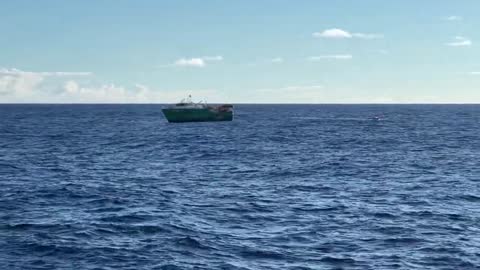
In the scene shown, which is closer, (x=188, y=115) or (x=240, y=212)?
(x=240, y=212)

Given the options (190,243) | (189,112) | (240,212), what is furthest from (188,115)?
(190,243)

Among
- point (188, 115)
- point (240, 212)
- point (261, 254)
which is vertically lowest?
point (261, 254)

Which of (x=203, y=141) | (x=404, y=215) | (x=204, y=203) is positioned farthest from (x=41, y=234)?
(x=203, y=141)

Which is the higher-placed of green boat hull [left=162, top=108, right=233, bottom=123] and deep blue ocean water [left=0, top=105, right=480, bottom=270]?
green boat hull [left=162, top=108, right=233, bottom=123]

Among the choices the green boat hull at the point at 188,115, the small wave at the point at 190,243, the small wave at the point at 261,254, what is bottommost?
the small wave at the point at 261,254

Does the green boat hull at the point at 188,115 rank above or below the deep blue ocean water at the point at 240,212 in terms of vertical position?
above

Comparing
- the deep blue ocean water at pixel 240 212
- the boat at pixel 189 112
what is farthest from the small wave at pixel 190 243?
the boat at pixel 189 112

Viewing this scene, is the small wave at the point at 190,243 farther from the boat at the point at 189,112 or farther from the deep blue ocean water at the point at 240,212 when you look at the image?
the boat at the point at 189,112

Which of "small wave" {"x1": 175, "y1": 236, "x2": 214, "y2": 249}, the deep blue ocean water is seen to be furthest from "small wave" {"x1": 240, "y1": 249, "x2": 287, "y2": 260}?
"small wave" {"x1": 175, "y1": 236, "x2": 214, "y2": 249}

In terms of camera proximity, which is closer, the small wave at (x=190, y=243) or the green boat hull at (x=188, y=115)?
the small wave at (x=190, y=243)

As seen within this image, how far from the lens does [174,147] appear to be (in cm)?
7700

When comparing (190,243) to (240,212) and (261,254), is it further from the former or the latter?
(240,212)

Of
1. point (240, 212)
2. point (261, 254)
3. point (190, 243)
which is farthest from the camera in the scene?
point (240, 212)

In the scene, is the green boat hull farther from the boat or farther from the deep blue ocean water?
the deep blue ocean water
